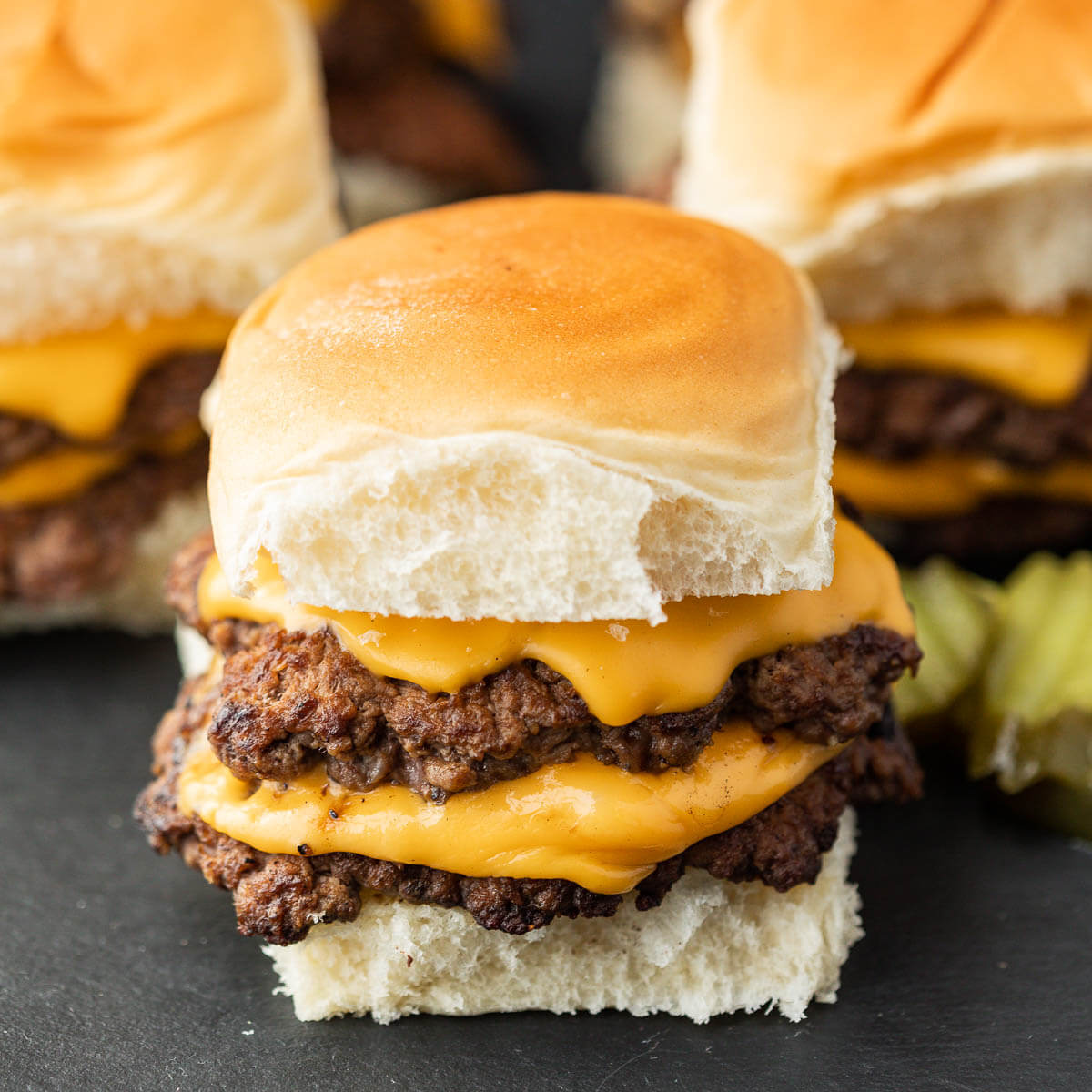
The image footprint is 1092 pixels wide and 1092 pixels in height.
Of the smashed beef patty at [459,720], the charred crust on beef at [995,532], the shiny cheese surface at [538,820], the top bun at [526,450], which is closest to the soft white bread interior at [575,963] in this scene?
the shiny cheese surface at [538,820]

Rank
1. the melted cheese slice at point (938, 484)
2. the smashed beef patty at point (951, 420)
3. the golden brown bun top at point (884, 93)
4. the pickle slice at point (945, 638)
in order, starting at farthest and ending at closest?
the melted cheese slice at point (938, 484) → the smashed beef patty at point (951, 420) → the golden brown bun top at point (884, 93) → the pickle slice at point (945, 638)

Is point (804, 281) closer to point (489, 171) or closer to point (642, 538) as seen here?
point (642, 538)

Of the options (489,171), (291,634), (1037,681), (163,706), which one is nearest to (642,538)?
(291,634)

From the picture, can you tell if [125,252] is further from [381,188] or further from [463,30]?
[463,30]

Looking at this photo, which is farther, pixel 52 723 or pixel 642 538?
pixel 52 723

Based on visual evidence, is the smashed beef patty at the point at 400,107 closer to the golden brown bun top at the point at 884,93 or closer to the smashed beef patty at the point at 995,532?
the golden brown bun top at the point at 884,93

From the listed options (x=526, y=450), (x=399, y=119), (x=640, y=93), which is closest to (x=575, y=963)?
(x=526, y=450)
